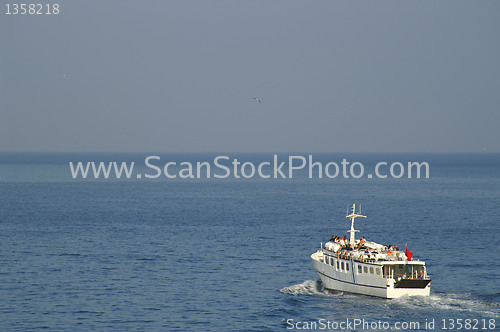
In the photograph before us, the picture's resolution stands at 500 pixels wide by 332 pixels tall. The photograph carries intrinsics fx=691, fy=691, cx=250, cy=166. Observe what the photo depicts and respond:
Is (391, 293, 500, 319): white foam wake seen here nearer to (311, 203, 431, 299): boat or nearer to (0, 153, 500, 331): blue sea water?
(0, 153, 500, 331): blue sea water

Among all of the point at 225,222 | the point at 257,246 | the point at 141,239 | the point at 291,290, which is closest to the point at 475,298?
the point at 291,290

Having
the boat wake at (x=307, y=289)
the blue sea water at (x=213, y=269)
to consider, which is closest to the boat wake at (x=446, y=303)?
the blue sea water at (x=213, y=269)

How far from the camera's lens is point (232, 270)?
283ft

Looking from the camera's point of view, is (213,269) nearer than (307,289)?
No

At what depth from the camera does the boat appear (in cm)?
6850

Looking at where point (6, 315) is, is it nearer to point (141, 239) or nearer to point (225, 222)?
point (141, 239)

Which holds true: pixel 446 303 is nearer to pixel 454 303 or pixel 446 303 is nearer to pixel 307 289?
pixel 454 303

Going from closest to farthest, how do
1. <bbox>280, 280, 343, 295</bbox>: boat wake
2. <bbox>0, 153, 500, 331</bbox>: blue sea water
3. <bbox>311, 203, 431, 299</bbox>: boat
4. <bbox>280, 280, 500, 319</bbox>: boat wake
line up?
<bbox>280, 280, 500, 319</bbox>: boat wake → <bbox>0, 153, 500, 331</bbox>: blue sea water → <bbox>311, 203, 431, 299</bbox>: boat → <bbox>280, 280, 343, 295</bbox>: boat wake

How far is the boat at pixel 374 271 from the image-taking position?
225 ft

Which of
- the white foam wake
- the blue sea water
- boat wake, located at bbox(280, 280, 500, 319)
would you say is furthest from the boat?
the blue sea water

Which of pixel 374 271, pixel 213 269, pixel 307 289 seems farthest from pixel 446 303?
pixel 213 269

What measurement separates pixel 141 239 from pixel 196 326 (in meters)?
51.5

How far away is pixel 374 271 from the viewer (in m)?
69.6

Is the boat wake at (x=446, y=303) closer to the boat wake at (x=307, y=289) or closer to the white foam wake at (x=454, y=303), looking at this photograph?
the white foam wake at (x=454, y=303)
